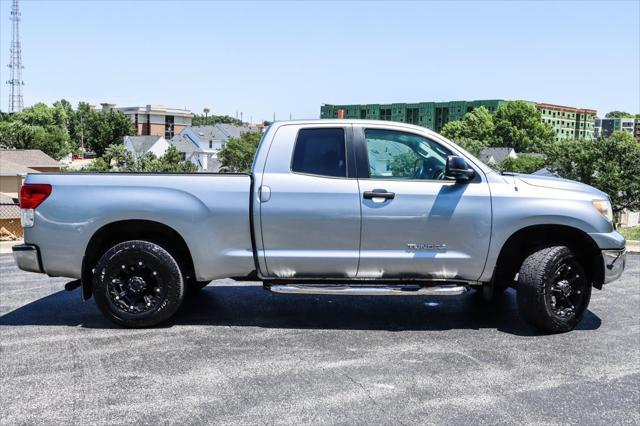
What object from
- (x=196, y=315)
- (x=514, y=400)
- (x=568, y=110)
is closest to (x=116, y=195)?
(x=196, y=315)

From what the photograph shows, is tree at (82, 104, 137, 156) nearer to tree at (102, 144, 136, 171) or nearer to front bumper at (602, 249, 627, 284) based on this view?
tree at (102, 144, 136, 171)

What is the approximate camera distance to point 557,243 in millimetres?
5938

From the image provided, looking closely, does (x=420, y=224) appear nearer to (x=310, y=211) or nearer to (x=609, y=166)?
(x=310, y=211)

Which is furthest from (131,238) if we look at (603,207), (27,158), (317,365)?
(27,158)

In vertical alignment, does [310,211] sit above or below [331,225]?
above

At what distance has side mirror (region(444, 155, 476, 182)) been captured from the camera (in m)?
5.58

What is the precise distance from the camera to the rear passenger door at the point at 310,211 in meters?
5.68

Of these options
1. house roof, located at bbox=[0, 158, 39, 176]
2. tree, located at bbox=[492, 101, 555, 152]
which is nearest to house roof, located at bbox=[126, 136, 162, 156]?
house roof, located at bbox=[0, 158, 39, 176]

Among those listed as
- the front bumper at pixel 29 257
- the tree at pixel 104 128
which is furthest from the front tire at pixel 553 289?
the tree at pixel 104 128

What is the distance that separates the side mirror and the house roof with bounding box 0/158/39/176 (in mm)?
39719

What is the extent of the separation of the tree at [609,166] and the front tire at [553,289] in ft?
128

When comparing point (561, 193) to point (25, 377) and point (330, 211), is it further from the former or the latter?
point (25, 377)

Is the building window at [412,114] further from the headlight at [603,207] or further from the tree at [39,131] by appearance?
the headlight at [603,207]

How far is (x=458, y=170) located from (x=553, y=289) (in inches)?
55.7
